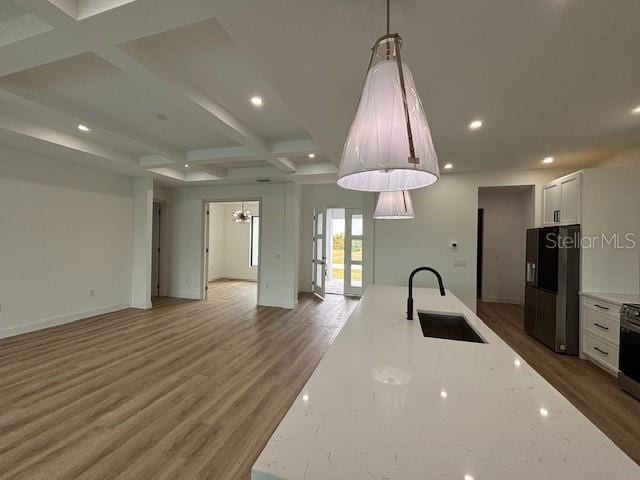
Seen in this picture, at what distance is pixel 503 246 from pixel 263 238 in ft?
17.6

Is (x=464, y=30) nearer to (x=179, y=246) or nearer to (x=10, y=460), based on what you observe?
(x=10, y=460)

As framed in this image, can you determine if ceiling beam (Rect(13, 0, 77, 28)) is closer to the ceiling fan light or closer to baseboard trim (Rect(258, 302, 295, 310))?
the ceiling fan light

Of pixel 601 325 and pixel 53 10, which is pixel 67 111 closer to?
pixel 53 10

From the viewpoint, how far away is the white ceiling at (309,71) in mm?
1372

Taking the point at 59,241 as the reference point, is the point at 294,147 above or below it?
above

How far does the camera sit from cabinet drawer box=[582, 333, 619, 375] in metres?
2.77

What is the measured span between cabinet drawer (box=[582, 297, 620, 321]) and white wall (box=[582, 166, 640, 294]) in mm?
183

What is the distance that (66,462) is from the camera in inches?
65.1

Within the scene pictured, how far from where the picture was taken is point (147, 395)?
93.0 inches

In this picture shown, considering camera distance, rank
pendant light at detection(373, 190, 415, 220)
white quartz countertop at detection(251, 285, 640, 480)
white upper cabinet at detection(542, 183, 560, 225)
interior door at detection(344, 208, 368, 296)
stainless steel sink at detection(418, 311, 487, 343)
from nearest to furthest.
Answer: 1. white quartz countertop at detection(251, 285, 640, 480)
2. stainless steel sink at detection(418, 311, 487, 343)
3. pendant light at detection(373, 190, 415, 220)
4. white upper cabinet at detection(542, 183, 560, 225)
5. interior door at detection(344, 208, 368, 296)

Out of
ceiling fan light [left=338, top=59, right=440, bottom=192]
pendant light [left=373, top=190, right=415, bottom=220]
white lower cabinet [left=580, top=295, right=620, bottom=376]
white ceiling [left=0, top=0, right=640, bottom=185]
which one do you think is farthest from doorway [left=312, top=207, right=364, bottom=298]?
ceiling fan light [left=338, top=59, right=440, bottom=192]

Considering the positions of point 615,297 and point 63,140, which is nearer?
point 615,297

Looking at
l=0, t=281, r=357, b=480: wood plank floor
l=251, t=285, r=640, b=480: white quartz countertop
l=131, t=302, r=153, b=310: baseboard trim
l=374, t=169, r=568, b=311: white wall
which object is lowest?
l=0, t=281, r=357, b=480: wood plank floor

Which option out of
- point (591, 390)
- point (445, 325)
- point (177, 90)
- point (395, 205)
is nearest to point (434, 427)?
point (445, 325)
